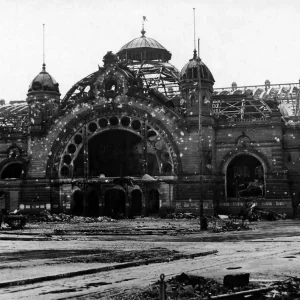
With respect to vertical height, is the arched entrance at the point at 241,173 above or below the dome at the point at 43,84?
below

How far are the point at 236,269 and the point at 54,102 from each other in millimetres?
57033

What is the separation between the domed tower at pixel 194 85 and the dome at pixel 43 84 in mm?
15083

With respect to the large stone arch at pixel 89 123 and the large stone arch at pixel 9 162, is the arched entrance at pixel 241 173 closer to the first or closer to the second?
the large stone arch at pixel 89 123

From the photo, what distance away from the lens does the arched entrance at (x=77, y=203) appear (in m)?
68.3

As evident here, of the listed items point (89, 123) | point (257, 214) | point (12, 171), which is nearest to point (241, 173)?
point (257, 214)

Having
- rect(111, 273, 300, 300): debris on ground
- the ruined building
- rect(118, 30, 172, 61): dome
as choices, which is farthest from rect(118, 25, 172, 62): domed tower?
rect(111, 273, 300, 300): debris on ground

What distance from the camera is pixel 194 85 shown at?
63688 millimetres

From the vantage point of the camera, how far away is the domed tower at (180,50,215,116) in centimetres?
6378

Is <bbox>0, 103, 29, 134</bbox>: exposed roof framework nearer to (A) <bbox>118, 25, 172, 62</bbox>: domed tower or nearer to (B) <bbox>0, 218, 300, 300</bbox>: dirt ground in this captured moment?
(A) <bbox>118, 25, 172, 62</bbox>: domed tower

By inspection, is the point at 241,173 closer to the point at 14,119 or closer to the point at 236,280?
the point at 14,119

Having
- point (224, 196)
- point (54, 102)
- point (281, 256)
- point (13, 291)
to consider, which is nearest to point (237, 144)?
point (224, 196)

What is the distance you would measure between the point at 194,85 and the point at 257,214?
48.5 feet

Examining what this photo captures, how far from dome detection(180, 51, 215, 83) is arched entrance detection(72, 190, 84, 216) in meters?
16.2

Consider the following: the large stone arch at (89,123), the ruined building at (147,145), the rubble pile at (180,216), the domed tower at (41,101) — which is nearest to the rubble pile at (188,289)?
the rubble pile at (180,216)
